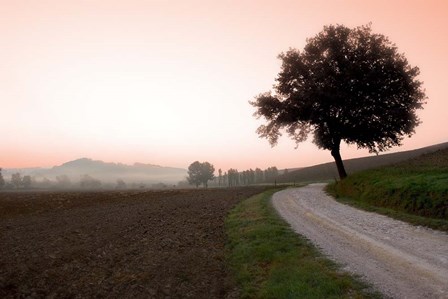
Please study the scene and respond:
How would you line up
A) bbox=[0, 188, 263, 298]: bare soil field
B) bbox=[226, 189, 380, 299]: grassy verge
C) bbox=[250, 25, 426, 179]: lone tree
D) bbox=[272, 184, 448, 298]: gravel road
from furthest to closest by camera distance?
bbox=[250, 25, 426, 179]: lone tree
bbox=[0, 188, 263, 298]: bare soil field
bbox=[226, 189, 380, 299]: grassy verge
bbox=[272, 184, 448, 298]: gravel road

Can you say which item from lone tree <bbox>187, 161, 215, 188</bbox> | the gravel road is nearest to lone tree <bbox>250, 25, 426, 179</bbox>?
the gravel road

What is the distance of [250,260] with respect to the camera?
47.6 ft

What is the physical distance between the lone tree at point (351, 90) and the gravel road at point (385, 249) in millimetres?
21570

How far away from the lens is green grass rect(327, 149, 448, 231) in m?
Answer: 19.3

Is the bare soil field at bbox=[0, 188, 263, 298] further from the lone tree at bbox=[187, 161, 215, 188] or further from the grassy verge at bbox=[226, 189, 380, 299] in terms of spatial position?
the lone tree at bbox=[187, 161, 215, 188]

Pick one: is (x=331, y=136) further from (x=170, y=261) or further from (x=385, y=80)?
(x=170, y=261)

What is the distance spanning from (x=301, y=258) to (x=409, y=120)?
3448cm

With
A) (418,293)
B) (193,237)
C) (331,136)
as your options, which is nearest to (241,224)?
(193,237)

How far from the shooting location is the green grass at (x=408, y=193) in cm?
1928

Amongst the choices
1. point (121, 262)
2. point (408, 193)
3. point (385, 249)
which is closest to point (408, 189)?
point (408, 193)

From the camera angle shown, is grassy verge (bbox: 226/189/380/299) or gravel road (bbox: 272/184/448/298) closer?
gravel road (bbox: 272/184/448/298)

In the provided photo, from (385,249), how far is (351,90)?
1229 inches

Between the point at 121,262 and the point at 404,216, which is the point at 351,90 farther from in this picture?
the point at 121,262

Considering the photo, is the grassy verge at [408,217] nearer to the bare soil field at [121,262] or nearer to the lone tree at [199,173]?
the bare soil field at [121,262]
